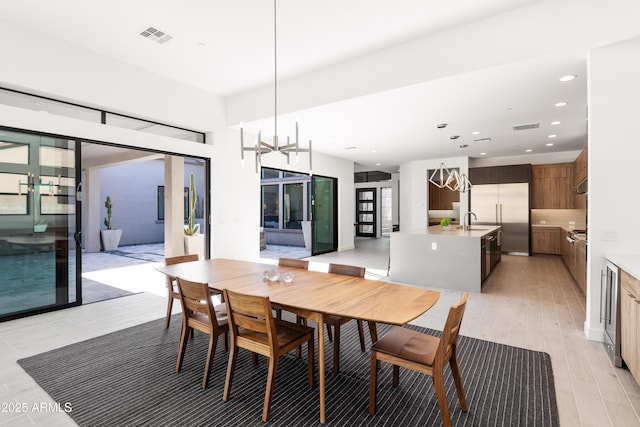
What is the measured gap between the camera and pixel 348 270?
303 centimetres

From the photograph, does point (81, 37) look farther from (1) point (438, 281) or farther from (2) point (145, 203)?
(2) point (145, 203)

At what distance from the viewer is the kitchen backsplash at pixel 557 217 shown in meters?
8.31

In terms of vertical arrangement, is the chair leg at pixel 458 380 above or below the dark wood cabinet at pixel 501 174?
below

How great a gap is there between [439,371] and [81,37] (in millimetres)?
5017

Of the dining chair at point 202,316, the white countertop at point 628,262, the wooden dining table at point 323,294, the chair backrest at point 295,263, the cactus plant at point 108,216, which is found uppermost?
the cactus plant at point 108,216

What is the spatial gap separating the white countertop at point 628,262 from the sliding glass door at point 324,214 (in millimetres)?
6371

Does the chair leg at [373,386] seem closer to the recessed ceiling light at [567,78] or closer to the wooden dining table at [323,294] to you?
the wooden dining table at [323,294]

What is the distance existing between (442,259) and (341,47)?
3.49m

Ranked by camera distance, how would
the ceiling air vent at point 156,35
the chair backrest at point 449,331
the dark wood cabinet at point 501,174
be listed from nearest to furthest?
the chair backrest at point 449,331, the ceiling air vent at point 156,35, the dark wood cabinet at point 501,174

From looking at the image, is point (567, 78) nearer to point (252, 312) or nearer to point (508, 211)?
point (252, 312)

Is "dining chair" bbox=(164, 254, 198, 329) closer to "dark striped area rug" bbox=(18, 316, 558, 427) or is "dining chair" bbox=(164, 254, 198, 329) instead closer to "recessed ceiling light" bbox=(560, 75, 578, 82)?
"dark striped area rug" bbox=(18, 316, 558, 427)

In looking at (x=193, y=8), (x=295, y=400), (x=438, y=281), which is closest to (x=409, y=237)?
(x=438, y=281)

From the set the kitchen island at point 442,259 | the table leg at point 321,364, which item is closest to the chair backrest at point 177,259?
the table leg at point 321,364

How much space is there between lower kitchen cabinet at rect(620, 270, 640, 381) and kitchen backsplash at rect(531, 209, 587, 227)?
7012 millimetres
